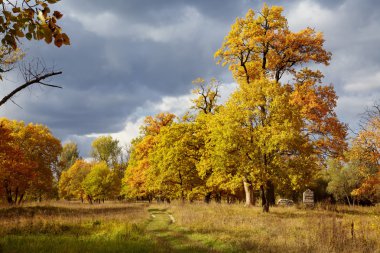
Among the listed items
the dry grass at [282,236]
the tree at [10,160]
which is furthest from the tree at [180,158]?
the dry grass at [282,236]

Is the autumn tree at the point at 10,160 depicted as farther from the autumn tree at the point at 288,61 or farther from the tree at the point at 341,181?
the tree at the point at 341,181

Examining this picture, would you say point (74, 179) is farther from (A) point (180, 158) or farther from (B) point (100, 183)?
(A) point (180, 158)

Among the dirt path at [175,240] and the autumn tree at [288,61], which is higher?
the autumn tree at [288,61]

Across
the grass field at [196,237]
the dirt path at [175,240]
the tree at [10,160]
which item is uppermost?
the tree at [10,160]

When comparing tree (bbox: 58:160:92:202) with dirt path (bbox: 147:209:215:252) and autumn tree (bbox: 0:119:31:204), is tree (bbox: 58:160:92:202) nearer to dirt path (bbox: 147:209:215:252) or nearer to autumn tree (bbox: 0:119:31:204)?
autumn tree (bbox: 0:119:31:204)

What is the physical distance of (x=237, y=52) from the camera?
32.0m

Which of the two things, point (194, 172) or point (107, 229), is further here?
point (194, 172)

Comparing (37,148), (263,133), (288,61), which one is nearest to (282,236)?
(263,133)

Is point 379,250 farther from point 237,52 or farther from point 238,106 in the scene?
point 237,52

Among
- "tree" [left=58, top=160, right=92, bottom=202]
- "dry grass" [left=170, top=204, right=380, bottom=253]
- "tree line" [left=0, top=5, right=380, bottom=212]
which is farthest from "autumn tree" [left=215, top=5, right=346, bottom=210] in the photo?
"tree" [left=58, top=160, right=92, bottom=202]

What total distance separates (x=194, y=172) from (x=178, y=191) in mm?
3371

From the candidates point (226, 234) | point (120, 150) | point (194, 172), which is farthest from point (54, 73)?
point (120, 150)

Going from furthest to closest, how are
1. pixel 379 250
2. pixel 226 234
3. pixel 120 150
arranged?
1. pixel 120 150
2. pixel 226 234
3. pixel 379 250

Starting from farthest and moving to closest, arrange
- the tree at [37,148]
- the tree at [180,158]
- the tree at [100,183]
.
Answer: the tree at [100,183] → the tree at [37,148] → the tree at [180,158]
